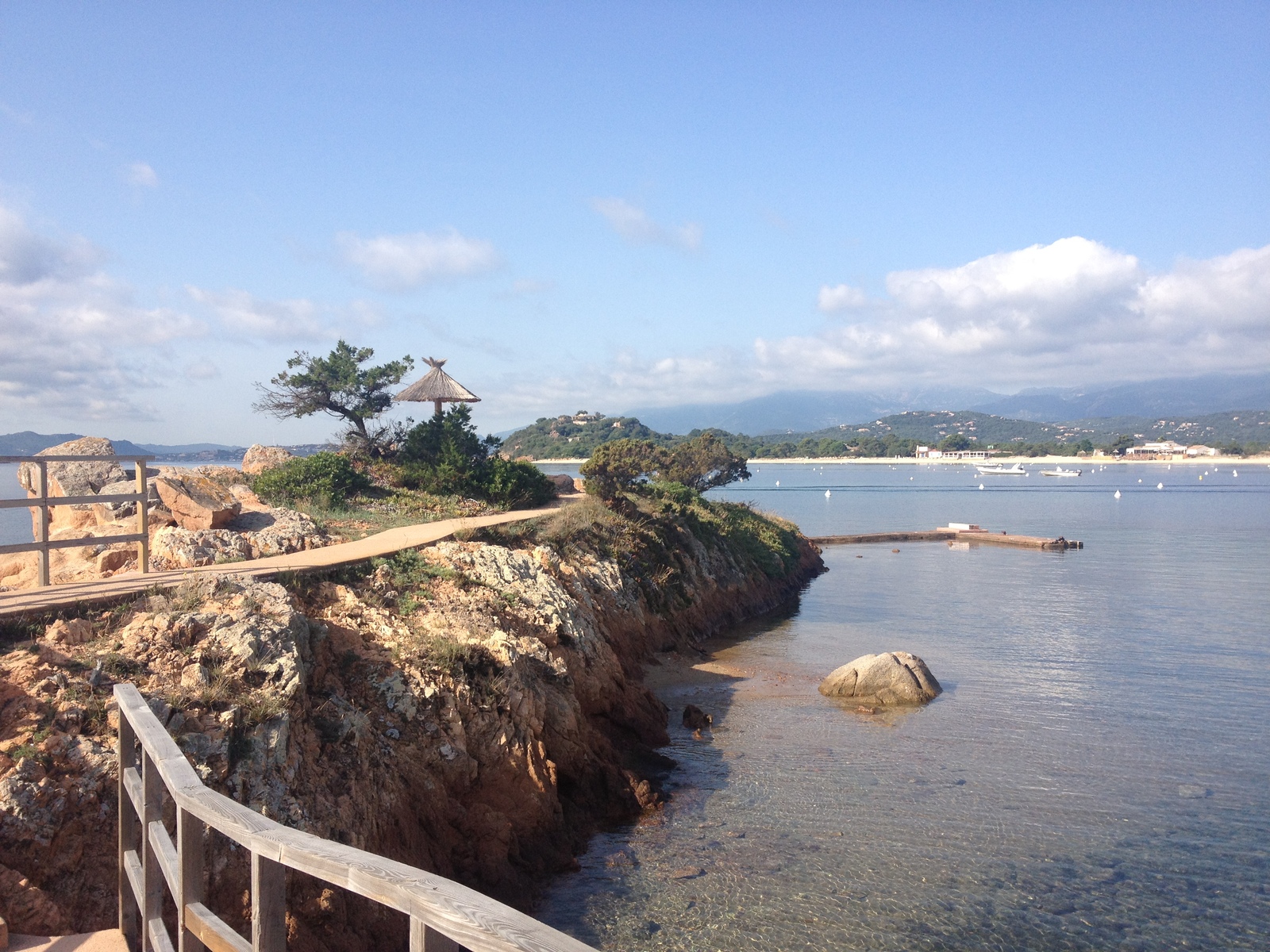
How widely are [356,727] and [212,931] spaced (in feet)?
20.5

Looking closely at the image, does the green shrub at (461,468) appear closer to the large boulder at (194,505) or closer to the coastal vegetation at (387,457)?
the coastal vegetation at (387,457)

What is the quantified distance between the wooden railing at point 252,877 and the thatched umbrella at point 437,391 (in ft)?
81.0

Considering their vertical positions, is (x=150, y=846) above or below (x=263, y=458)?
below

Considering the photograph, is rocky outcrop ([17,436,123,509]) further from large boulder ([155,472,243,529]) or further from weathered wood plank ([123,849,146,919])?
weathered wood plank ([123,849,146,919])

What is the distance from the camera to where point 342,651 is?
11.1 meters

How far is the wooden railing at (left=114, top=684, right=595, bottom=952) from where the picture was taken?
7.79ft

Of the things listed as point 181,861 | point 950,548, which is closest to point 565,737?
point 181,861

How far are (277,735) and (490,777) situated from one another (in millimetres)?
3317

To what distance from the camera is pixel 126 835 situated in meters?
5.42

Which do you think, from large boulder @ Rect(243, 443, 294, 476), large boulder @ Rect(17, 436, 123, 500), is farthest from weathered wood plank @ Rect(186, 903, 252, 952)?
large boulder @ Rect(243, 443, 294, 476)

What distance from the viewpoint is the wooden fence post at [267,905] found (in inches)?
123

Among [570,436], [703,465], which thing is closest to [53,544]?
[703,465]

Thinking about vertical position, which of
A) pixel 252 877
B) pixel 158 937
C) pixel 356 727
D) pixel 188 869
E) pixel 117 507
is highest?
pixel 117 507

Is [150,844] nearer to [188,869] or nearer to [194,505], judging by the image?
[188,869]
